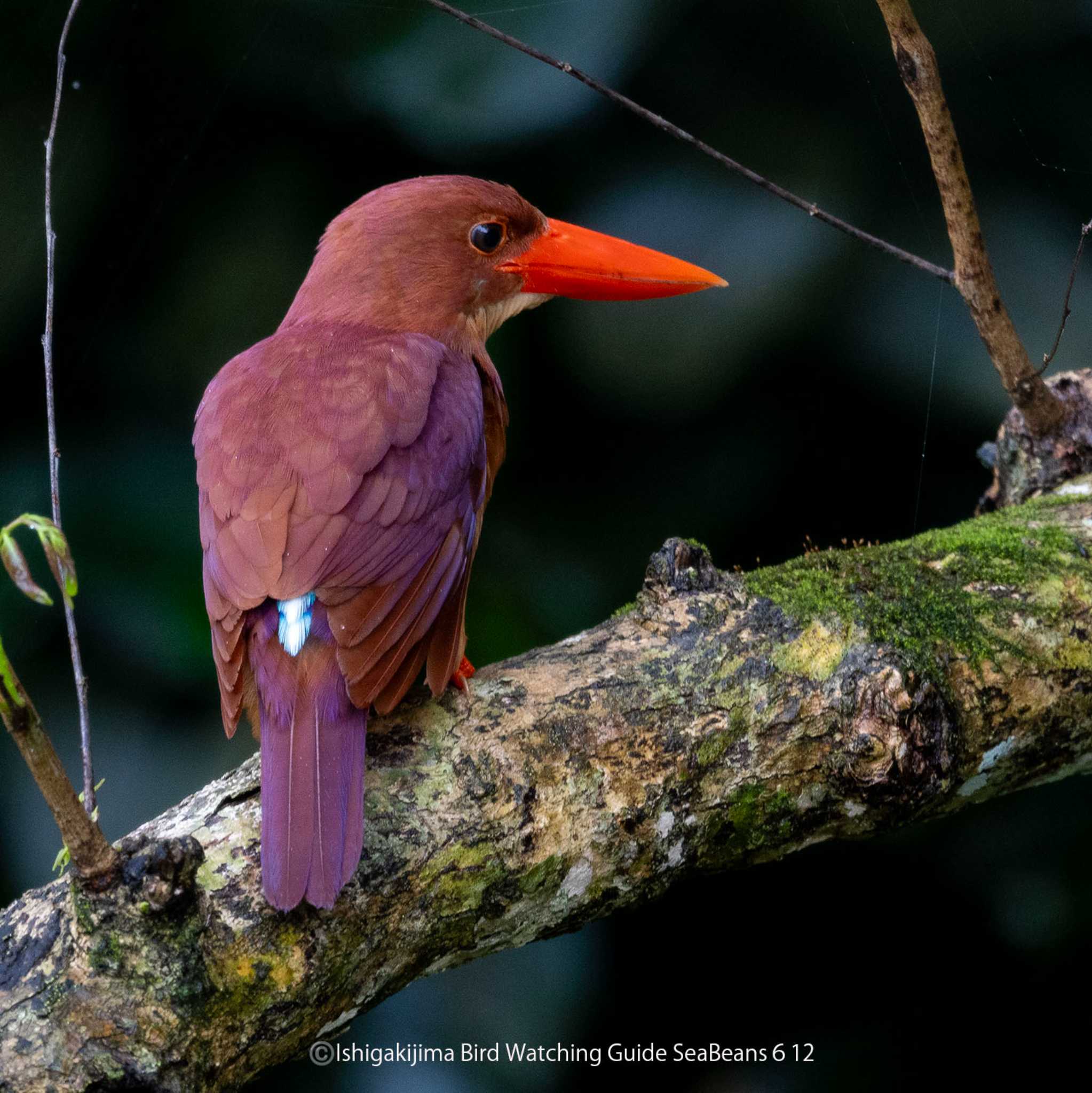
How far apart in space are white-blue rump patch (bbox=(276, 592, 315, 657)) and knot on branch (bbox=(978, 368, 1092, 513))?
1439mm

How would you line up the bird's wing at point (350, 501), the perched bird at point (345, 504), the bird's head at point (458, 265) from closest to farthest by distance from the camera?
the perched bird at point (345, 504)
the bird's wing at point (350, 501)
the bird's head at point (458, 265)

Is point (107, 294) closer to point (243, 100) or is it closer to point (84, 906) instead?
point (243, 100)

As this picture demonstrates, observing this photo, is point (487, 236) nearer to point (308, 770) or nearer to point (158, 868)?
point (308, 770)

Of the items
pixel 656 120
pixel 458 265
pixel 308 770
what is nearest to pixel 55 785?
pixel 308 770

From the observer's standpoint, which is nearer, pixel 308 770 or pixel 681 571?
pixel 308 770

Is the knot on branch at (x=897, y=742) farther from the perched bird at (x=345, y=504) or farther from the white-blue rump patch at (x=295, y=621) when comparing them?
the white-blue rump patch at (x=295, y=621)

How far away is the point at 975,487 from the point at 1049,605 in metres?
1.26

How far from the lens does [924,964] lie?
2574 mm

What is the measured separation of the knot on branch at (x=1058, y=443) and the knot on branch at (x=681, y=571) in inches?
34.6

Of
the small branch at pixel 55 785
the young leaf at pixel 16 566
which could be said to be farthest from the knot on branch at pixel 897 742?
the young leaf at pixel 16 566

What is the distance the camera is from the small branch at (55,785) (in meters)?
0.87

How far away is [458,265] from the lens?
2.05m

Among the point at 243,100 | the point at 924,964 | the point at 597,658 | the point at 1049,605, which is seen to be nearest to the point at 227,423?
the point at 597,658

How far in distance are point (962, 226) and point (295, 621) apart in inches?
45.4
